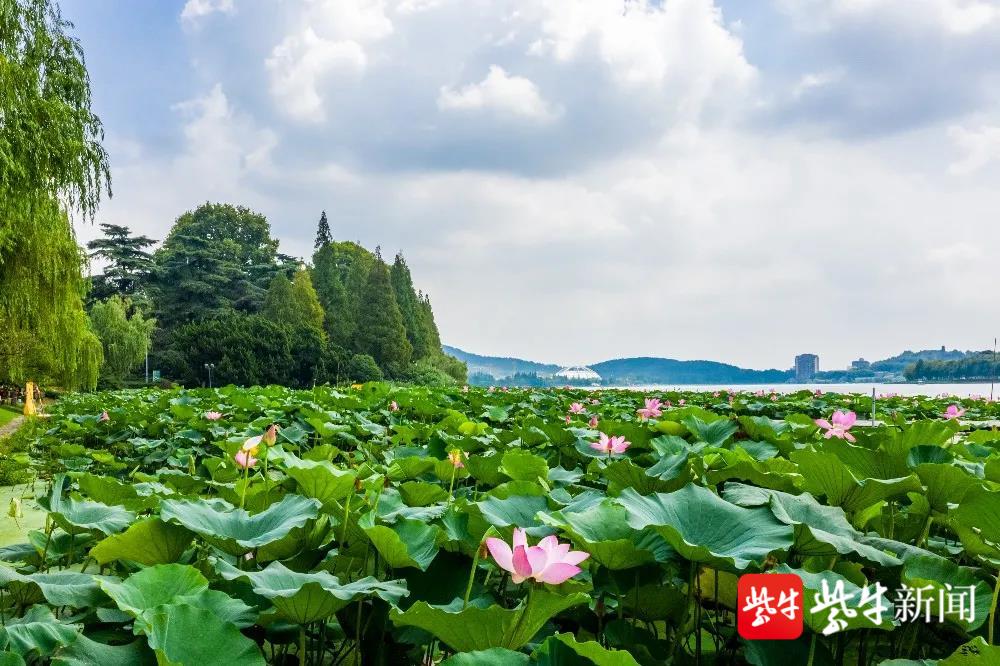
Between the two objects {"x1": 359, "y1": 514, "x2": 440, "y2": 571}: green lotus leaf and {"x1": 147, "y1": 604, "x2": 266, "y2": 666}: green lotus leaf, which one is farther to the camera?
{"x1": 359, "y1": 514, "x2": 440, "y2": 571}: green lotus leaf

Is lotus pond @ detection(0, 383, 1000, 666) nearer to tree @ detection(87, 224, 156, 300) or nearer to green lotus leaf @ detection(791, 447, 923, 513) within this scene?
green lotus leaf @ detection(791, 447, 923, 513)

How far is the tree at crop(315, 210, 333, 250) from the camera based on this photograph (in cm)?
4753

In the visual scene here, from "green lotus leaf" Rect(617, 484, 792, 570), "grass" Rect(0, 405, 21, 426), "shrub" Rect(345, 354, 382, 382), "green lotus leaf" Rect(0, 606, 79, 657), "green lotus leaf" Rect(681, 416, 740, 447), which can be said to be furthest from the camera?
"shrub" Rect(345, 354, 382, 382)

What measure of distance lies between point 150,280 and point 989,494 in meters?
44.5

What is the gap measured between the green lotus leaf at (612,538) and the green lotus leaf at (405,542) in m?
0.17

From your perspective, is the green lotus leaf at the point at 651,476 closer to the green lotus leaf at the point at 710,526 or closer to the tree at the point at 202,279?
the green lotus leaf at the point at 710,526

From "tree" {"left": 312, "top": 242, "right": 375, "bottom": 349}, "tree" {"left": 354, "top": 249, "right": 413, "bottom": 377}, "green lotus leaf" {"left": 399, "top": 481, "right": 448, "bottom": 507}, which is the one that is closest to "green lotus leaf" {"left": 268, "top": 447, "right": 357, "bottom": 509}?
"green lotus leaf" {"left": 399, "top": 481, "right": 448, "bottom": 507}

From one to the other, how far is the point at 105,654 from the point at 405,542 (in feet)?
1.26

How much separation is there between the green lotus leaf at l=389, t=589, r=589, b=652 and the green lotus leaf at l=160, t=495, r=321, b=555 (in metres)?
0.38

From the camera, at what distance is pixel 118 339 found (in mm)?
28047

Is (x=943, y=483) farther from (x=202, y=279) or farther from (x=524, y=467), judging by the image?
(x=202, y=279)

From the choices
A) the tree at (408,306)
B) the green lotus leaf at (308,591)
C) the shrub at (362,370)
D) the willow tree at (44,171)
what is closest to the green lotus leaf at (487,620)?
the green lotus leaf at (308,591)

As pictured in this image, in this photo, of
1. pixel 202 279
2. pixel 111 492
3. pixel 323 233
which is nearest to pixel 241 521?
pixel 111 492

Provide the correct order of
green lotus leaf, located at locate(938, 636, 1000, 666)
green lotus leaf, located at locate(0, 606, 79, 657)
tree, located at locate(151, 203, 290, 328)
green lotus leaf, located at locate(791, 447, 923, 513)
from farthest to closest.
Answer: tree, located at locate(151, 203, 290, 328), green lotus leaf, located at locate(791, 447, 923, 513), green lotus leaf, located at locate(0, 606, 79, 657), green lotus leaf, located at locate(938, 636, 1000, 666)
